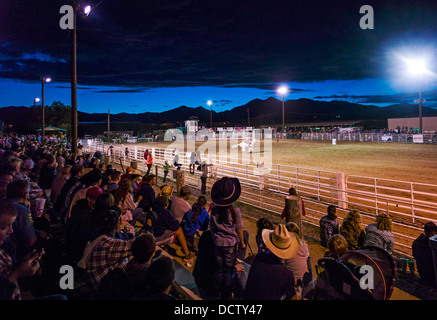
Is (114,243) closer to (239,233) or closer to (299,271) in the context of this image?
(239,233)

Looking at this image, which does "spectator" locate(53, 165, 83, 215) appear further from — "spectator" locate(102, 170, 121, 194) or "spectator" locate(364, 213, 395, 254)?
"spectator" locate(364, 213, 395, 254)

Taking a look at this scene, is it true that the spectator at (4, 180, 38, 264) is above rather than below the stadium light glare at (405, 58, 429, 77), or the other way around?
below

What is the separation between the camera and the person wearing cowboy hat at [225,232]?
11.3ft

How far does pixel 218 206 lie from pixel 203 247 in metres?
0.53

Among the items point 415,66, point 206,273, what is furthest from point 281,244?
point 415,66

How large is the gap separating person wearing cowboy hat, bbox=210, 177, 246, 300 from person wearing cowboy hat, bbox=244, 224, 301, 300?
58 centimetres

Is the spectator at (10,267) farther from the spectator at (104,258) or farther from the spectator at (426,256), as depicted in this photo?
the spectator at (426,256)

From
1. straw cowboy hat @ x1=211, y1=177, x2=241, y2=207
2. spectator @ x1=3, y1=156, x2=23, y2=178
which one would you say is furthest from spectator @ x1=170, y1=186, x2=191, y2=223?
spectator @ x1=3, y1=156, x2=23, y2=178

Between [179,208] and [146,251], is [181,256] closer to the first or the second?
[179,208]

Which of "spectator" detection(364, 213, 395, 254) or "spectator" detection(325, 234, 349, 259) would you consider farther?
"spectator" detection(364, 213, 395, 254)

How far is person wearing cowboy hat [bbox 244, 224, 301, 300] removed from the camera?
2758mm

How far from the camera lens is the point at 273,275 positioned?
2803 mm

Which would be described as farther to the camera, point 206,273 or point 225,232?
point 225,232

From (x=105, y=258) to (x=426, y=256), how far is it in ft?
15.0
